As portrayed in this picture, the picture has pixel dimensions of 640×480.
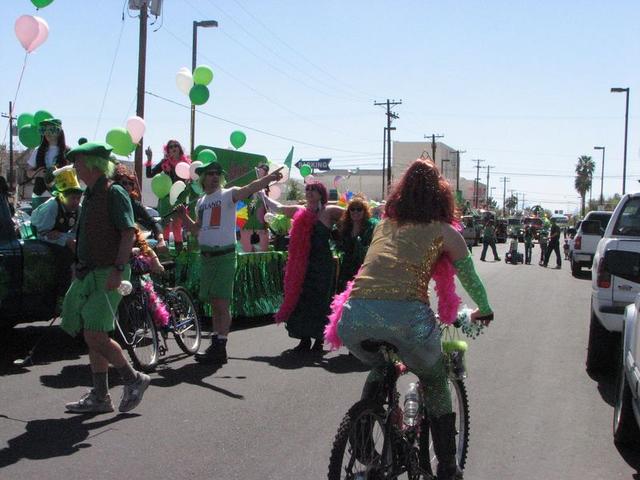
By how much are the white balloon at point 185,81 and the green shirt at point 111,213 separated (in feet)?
19.4

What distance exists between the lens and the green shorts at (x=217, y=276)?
730 centimetres

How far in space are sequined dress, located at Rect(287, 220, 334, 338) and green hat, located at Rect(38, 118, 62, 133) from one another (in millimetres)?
3160

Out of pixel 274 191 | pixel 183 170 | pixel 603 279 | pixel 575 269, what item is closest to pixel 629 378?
pixel 603 279

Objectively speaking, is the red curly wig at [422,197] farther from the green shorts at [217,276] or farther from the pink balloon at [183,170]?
the pink balloon at [183,170]

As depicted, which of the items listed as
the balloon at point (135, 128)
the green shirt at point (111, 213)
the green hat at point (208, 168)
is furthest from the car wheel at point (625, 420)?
the balloon at point (135, 128)

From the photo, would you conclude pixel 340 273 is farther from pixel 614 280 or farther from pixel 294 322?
pixel 614 280

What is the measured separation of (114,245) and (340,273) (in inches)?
136

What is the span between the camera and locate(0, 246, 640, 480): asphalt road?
4500 millimetres

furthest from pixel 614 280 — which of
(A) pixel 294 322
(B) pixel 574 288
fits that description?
(B) pixel 574 288

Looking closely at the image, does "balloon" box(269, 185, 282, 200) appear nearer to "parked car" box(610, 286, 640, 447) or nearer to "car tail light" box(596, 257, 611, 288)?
"car tail light" box(596, 257, 611, 288)

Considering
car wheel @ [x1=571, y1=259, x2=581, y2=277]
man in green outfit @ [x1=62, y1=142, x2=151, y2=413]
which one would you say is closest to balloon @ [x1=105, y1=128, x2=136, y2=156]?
man in green outfit @ [x1=62, y1=142, x2=151, y2=413]

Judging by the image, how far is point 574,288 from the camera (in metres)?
17.4

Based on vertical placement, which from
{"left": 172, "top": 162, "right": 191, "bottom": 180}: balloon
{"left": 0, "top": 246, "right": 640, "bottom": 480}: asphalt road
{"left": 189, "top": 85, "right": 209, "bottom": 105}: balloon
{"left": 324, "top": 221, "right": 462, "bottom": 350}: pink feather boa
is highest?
{"left": 189, "top": 85, "right": 209, "bottom": 105}: balloon

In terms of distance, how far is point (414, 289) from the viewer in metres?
3.50
